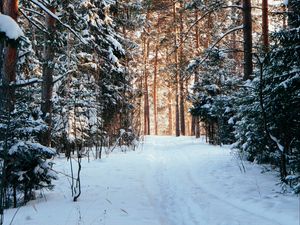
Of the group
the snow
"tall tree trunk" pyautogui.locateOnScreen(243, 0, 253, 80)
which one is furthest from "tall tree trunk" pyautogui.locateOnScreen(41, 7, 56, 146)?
"tall tree trunk" pyautogui.locateOnScreen(243, 0, 253, 80)

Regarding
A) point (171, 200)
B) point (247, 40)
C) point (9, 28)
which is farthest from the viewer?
point (247, 40)

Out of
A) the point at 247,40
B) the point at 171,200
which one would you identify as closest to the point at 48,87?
the point at 171,200

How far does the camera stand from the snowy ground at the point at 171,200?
6.04 meters

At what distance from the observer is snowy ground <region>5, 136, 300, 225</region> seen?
6035mm

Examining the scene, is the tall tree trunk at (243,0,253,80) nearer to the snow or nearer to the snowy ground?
the snowy ground

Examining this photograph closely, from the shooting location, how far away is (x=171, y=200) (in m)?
7.50

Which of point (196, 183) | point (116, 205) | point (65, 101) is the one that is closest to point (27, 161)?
point (116, 205)

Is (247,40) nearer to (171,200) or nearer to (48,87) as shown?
(48,87)

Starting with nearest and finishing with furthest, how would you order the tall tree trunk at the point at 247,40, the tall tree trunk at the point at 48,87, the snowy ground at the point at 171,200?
the snowy ground at the point at 171,200 < the tall tree trunk at the point at 48,87 < the tall tree trunk at the point at 247,40

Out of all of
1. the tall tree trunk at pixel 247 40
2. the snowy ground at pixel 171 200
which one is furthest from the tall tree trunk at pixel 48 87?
the tall tree trunk at pixel 247 40

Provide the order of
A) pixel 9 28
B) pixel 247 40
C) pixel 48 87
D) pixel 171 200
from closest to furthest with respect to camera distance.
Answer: pixel 9 28, pixel 171 200, pixel 48 87, pixel 247 40

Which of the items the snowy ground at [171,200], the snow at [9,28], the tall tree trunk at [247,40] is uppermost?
the tall tree trunk at [247,40]

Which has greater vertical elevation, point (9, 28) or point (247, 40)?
point (247, 40)

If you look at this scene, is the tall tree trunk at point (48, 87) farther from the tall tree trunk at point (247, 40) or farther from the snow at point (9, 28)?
the tall tree trunk at point (247, 40)
